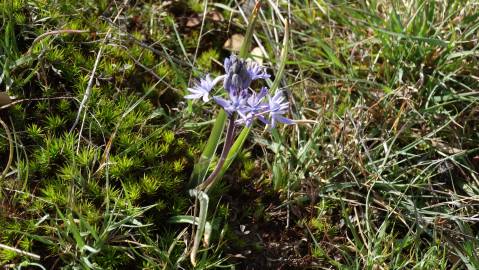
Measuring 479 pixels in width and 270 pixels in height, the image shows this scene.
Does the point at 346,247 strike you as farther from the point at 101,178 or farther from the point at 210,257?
the point at 101,178

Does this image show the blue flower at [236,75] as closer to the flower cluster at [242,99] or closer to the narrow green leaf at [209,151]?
the flower cluster at [242,99]

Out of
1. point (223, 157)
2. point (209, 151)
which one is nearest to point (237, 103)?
point (223, 157)

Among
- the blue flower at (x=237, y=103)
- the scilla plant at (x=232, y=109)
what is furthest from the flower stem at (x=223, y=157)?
the blue flower at (x=237, y=103)

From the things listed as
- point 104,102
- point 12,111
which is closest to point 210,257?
point 104,102

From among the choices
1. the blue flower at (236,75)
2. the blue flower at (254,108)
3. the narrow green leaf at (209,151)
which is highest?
the blue flower at (236,75)

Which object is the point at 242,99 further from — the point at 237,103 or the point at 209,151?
the point at 209,151

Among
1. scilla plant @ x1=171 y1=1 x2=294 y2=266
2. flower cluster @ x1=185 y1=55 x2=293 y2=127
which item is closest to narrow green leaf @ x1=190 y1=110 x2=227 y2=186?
scilla plant @ x1=171 y1=1 x2=294 y2=266

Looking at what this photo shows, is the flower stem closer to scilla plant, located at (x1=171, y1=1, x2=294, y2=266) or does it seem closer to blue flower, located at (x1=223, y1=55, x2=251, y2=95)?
scilla plant, located at (x1=171, y1=1, x2=294, y2=266)

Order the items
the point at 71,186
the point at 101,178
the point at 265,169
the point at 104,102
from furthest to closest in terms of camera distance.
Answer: the point at 265,169 → the point at 104,102 → the point at 101,178 → the point at 71,186
